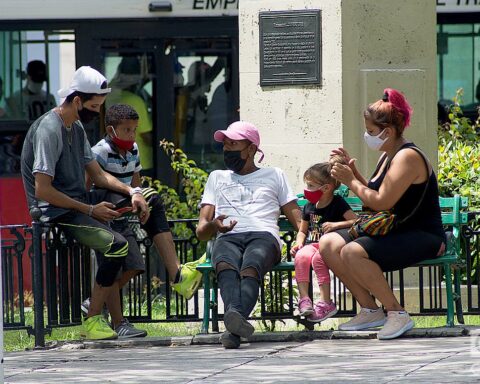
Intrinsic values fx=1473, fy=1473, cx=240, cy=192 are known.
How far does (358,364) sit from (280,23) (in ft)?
13.5

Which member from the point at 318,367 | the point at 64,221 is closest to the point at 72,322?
the point at 64,221

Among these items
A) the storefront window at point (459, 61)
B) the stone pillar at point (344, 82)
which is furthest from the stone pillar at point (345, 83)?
the storefront window at point (459, 61)

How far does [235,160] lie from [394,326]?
1599 millimetres

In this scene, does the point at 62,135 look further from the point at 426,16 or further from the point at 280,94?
the point at 426,16

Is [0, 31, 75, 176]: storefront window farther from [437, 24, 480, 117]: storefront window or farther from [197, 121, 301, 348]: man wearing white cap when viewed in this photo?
[197, 121, 301, 348]: man wearing white cap

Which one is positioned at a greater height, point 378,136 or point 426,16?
point 426,16

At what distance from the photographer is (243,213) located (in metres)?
9.90

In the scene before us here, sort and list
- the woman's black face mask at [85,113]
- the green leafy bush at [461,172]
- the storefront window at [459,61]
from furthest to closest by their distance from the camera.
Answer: the storefront window at [459,61] < the green leafy bush at [461,172] < the woman's black face mask at [85,113]

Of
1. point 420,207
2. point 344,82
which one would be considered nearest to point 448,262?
point 420,207

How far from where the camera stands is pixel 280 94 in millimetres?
11633

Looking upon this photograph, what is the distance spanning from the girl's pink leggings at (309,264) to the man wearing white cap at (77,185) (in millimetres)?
1125

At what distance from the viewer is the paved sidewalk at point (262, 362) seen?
771 centimetres

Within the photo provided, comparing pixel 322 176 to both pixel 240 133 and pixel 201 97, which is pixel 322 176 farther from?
pixel 201 97

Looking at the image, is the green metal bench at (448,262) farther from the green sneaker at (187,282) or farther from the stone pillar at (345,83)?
the stone pillar at (345,83)
